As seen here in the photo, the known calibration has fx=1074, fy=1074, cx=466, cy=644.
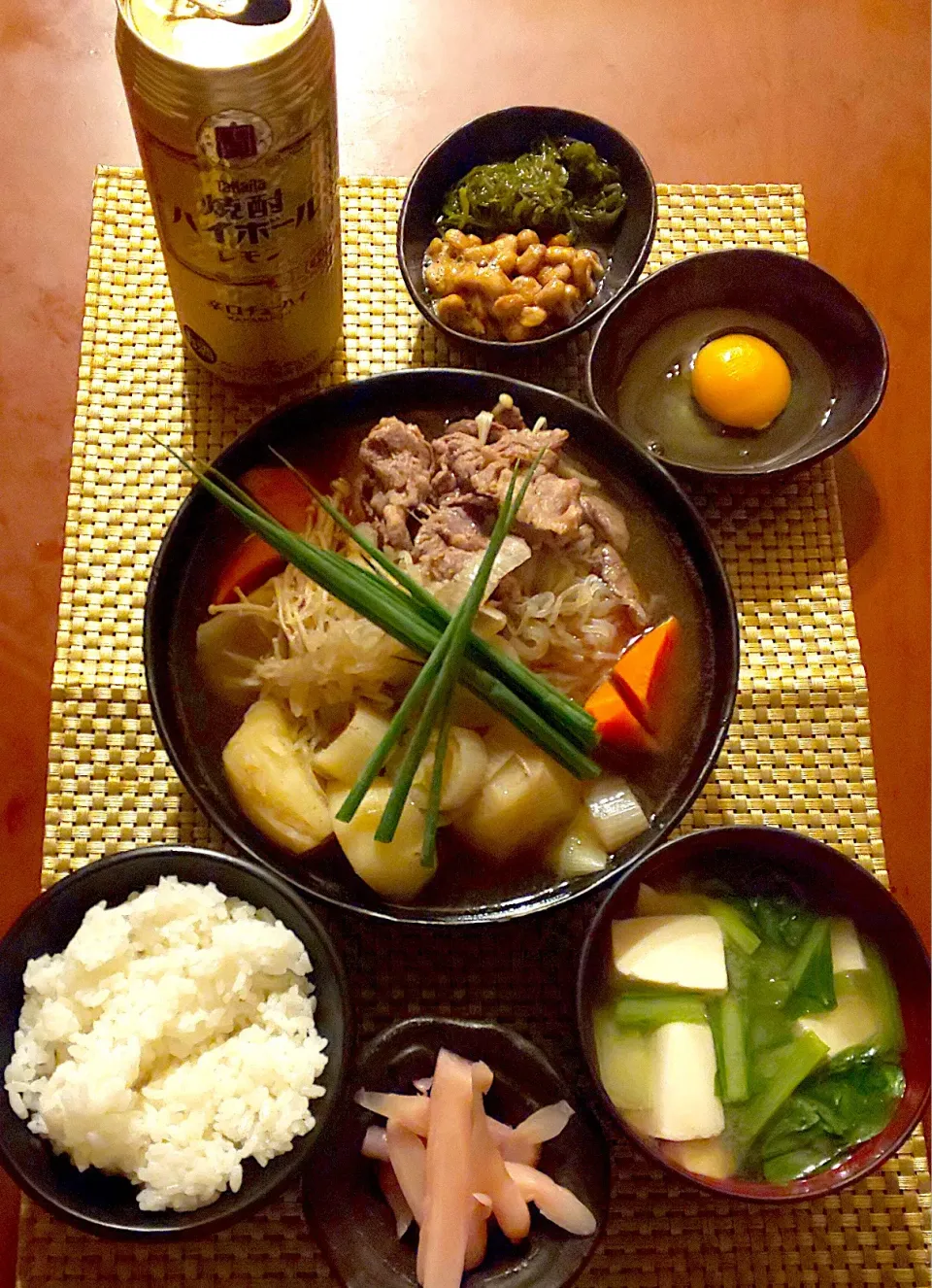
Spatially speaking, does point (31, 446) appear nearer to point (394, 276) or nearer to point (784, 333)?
point (394, 276)

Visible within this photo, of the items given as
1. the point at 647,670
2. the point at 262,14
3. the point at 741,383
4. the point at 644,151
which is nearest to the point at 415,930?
the point at 647,670

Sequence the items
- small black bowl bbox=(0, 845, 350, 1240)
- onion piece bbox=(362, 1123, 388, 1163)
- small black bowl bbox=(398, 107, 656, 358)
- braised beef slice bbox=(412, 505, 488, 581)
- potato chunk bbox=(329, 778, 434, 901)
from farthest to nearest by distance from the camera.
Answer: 1. small black bowl bbox=(398, 107, 656, 358)
2. braised beef slice bbox=(412, 505, 488, 581)
3. potato chunk bbox=(329, 778, 434, 901)
4. onion piece bbox=(362, 1123, 388, 1163)
5. small black bowl bbox=(0, 845, 350, 1240)

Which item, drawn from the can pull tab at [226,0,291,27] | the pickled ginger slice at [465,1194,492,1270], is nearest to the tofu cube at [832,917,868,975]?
the pickled ginger slice at [465,1194,492,1270]

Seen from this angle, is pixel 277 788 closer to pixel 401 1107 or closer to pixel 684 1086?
pixel 401 1107

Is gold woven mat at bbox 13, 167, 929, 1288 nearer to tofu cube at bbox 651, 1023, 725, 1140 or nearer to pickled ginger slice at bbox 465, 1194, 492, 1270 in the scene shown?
tofu cube at bbox 651, 1023, 725, 1140

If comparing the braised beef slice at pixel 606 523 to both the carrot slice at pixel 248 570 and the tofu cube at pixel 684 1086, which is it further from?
the tofu cube at pixel 684 1086

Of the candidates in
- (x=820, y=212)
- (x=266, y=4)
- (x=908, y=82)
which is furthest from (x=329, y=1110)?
(x=908, y=82)
